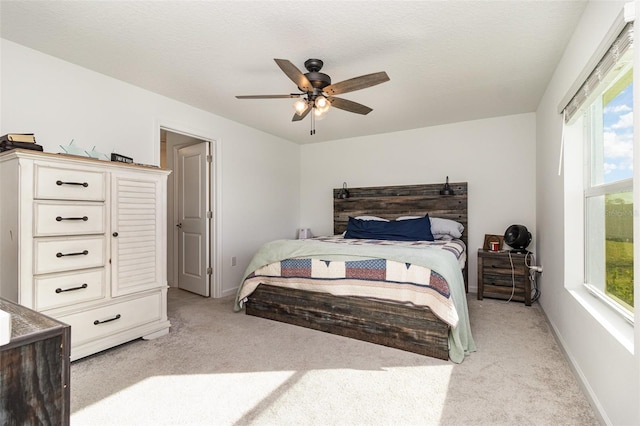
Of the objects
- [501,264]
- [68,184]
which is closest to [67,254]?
[68,184]

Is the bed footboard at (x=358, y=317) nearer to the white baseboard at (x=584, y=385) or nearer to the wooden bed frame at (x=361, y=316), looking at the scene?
the wooden bed frame at (x=361, y=316)

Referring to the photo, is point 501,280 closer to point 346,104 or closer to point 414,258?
point 414,258

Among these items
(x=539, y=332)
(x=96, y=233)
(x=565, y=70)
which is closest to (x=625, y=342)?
(x=539, y=332)

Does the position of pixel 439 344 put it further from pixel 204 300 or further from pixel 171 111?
pixel 171 111

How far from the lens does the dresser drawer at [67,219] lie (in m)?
2.07

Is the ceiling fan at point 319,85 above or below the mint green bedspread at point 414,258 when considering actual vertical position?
above

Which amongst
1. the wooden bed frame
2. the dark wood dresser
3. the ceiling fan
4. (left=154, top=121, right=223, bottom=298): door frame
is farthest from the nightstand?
the dark wood dresser

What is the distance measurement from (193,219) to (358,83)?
295 cm

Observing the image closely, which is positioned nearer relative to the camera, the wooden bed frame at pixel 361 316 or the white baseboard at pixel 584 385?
the white baseboard at pixel 584 385

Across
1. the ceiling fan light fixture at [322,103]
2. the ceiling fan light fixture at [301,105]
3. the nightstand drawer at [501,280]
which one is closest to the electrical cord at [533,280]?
the nightstand drawer at [501,280]

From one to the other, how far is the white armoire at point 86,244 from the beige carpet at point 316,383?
0.28 metres

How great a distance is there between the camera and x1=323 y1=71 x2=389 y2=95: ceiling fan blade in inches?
86.3

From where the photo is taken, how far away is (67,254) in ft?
7.19

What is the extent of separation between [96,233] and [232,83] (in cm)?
176
